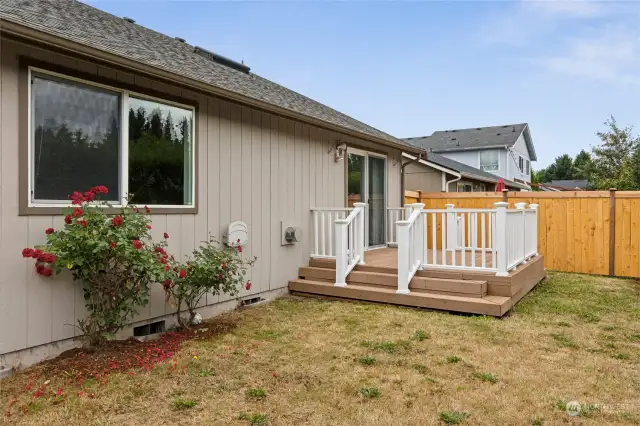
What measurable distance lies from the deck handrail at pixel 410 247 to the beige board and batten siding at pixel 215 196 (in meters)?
1.67

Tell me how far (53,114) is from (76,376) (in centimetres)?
208

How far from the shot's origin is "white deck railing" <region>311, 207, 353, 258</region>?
649 cm

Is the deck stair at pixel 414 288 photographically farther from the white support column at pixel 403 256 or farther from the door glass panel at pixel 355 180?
the door glass panel at pixel 355 180

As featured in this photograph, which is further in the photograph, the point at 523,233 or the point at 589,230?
the point at 589,230

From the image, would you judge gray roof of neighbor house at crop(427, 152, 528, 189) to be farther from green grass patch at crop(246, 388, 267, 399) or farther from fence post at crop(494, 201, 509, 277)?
green grass patch at crop(246, 388, 267, 399)

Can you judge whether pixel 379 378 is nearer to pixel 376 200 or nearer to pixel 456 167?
pixel 376 200

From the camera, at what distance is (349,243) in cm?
604

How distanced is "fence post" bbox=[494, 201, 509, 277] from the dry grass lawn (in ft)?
1.95

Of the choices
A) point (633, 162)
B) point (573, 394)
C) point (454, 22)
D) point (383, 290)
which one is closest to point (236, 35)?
point (454, 22)

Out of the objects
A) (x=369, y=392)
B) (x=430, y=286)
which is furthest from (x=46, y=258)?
(x=430, y=286)

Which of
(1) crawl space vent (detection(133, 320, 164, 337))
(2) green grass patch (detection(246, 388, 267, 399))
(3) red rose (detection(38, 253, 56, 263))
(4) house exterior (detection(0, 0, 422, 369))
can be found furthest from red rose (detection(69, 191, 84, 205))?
(2) green grass patch (detection(246, 388, 267, 399))

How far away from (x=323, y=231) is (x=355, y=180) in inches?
59.2

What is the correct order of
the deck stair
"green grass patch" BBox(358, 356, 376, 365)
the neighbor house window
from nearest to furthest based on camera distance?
"green grass patch" BBox(358, 356, 376, 365) → the deck stair → the neighbor house window

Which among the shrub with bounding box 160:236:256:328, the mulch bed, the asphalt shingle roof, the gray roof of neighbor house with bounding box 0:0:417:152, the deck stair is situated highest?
the asphalt shingle roof
